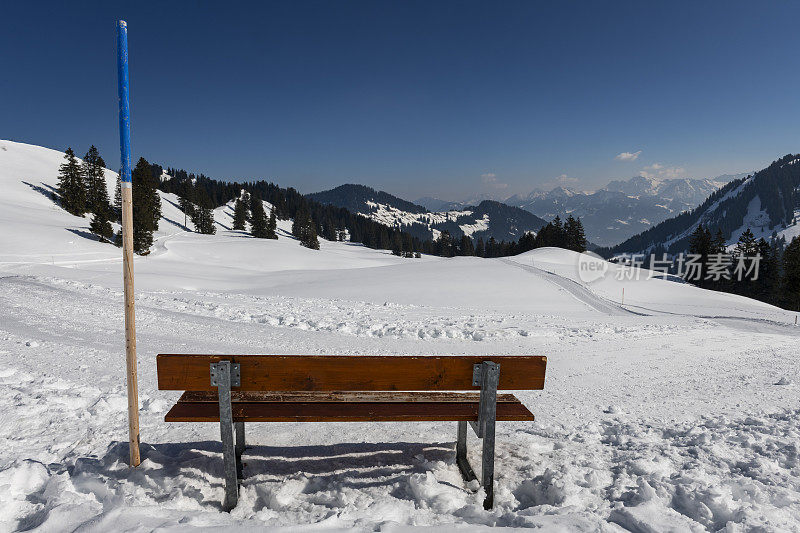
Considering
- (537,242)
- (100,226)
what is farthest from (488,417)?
(537,242)

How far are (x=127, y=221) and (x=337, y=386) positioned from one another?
8.55 ft

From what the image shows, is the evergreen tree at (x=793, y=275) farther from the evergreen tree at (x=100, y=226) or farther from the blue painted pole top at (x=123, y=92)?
the evergreen tree at (x=100, y=226)

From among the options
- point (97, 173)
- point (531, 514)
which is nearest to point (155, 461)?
point (531, 514)

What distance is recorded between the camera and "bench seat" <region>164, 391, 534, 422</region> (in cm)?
367

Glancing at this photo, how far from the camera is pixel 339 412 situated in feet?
12.4

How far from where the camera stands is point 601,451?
178 inches

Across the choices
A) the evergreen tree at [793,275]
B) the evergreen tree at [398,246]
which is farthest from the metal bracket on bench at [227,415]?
the evergreen tree at [398,246]

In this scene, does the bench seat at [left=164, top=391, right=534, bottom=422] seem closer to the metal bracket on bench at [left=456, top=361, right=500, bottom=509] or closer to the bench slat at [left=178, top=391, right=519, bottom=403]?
the bench slat at [left=178, top=391, right=519, bottom=403]

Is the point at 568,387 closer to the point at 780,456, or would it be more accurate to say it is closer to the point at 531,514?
the point at 780,456

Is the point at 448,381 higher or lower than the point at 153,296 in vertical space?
higher

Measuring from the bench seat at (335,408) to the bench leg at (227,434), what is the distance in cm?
16

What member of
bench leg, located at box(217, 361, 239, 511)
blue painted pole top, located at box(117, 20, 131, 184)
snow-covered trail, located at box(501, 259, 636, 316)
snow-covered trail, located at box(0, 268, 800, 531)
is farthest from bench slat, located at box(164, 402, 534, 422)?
snow-covered trail, located at box(501, 259, 636, 316)

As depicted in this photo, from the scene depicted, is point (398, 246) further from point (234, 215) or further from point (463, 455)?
point (463, 455)

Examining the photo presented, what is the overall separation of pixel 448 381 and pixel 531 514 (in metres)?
1.31
